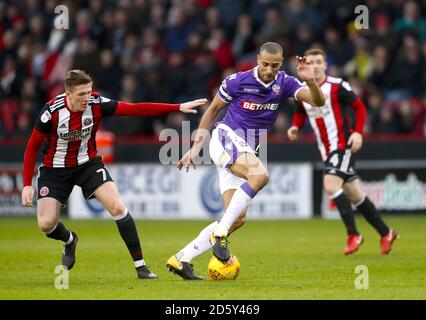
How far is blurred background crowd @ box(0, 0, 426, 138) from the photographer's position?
749 inches

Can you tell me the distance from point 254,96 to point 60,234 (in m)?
2.40

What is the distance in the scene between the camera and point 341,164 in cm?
1236

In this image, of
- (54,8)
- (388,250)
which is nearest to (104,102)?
(388,250)

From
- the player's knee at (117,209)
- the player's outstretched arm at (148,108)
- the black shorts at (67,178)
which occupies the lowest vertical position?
the player's knee at (117,209)

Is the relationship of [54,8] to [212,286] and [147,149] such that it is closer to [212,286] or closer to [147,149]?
[147,149]

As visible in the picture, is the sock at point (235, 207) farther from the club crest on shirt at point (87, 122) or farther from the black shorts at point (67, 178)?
the club crest on shirt at point (87, 122)

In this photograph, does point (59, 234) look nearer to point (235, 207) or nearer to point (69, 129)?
point (69, 129)

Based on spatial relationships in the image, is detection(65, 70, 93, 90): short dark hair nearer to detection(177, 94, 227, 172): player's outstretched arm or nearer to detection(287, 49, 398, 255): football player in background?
detection(177, 94, 227, 172): player's outstretched arm

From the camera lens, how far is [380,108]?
1877cm

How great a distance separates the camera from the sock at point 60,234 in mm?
9797

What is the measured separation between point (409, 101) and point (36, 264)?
9503 mm

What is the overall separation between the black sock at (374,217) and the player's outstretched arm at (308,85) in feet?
10.2
